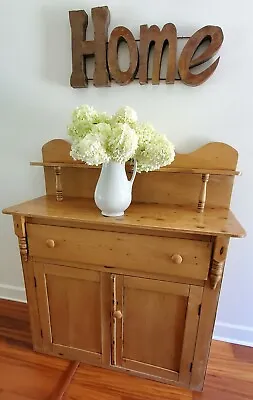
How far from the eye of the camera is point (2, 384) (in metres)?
1.32

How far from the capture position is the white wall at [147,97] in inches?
50.2

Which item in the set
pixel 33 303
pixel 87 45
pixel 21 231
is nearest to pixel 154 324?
pixel 33 303

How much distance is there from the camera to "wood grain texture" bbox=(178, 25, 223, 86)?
1.23m

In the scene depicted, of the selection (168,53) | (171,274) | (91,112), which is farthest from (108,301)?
(168,53)

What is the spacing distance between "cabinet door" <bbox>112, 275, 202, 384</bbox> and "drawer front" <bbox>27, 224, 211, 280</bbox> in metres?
0.09

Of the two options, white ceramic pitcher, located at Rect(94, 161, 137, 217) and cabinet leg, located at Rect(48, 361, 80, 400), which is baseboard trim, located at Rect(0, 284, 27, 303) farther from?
white ceramic pitcher, located at Rect(94, 161, 137, 217)

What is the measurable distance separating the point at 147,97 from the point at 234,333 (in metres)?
1.48

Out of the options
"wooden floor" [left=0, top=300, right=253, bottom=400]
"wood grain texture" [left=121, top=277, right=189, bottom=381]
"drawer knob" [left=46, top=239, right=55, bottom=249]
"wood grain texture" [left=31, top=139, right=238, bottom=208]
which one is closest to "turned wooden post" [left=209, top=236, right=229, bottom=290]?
"wood grain texture" [left=121, top=277, right=189, bottom=381]

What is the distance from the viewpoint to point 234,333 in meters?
1.60

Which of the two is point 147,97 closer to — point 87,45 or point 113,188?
point 87,45

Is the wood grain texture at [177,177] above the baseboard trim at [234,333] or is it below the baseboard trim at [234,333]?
above

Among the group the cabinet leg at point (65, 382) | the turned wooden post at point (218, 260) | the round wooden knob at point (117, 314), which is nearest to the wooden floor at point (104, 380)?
the cabinet leg at point (65, 382)

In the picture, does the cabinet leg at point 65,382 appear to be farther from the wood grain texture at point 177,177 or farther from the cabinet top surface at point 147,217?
the wood grain texture at point 177,177

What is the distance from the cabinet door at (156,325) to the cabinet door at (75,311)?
8 centimetres
